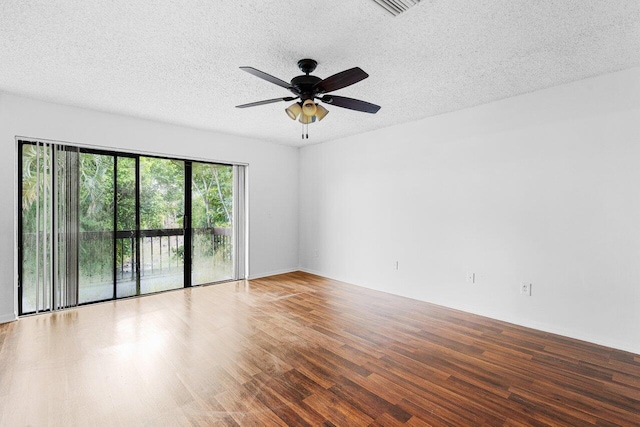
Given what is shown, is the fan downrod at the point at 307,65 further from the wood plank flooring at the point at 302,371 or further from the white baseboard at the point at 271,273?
the white baseboard at the point at 271,273

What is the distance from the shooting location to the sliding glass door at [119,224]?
3.65 metres

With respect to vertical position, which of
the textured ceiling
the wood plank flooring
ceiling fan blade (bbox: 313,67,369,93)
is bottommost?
the wood plank flooring

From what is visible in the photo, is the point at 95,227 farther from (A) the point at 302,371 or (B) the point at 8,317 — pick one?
(A) the point at 302,371

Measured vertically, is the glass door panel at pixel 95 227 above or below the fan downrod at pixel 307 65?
below

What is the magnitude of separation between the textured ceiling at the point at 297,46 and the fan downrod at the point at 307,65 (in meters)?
0.06

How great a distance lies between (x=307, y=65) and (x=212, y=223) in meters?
3.50

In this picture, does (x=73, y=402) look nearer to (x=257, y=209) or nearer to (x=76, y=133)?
(x=76, y=133)

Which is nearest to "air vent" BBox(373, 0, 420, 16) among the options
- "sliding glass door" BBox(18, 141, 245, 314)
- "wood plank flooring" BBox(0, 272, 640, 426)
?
"wood plank flooring" BBox(0, 272, 640, 426)

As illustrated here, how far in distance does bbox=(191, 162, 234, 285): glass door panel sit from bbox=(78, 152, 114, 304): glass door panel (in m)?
1.16

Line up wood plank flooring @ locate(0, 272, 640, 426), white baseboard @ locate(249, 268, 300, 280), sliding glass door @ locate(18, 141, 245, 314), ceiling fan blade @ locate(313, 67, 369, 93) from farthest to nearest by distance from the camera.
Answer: white baseboard @ locate(249, 268, 300, 280) < sliding glass door @ locate(18, 141, 245, 314) < ceiling fan blade @ locate(313, 67, 369, 93) < wood plank flooring @ locate(0, 272, 640, 426)

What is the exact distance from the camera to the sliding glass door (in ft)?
12.0

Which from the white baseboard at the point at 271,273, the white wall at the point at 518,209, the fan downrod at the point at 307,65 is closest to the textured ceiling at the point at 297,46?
the fan downrod at the point at 307,65

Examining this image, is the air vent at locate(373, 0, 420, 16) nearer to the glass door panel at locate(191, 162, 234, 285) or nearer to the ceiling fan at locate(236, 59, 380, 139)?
the ceiling fan at locate(236, 59, 380, 139)

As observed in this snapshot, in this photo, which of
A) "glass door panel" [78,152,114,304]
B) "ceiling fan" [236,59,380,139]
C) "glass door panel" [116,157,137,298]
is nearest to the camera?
"ceiling fan" [236,59,380,139]
